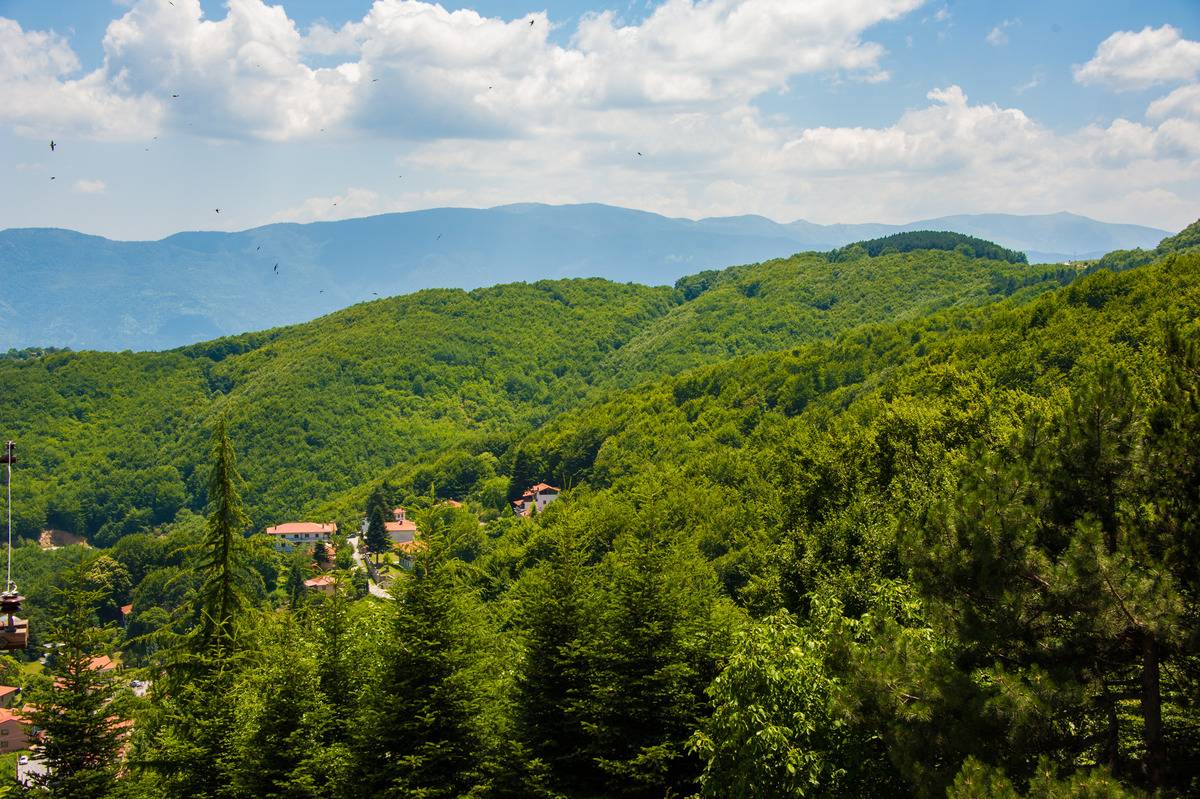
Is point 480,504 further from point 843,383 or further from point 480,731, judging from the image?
point 480,731

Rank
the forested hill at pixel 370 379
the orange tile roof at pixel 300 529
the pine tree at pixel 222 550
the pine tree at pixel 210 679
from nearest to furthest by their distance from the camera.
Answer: the pine tree at pixel 210 679, the pine tree at pixel 222 550, the orange tile roof at pixel 300 529, the forested hill at pixel 370 379

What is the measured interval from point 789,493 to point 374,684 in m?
12.8

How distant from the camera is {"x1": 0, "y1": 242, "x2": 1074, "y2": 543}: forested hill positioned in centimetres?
11394

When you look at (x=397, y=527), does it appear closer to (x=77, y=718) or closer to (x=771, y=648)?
(x=77, y=718)

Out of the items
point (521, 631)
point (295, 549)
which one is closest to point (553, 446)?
point (295, 549)

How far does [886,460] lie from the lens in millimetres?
19734

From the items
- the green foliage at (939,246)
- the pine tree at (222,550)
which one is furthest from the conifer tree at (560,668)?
the green foliage at (939,246)

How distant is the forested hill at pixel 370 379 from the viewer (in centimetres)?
11394

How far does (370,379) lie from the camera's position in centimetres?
13862

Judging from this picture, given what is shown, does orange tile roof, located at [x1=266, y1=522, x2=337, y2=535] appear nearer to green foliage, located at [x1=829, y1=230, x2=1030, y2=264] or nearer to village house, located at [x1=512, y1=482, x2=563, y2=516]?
village house, located at [x1=512, y1=482, x2=563, y2=516]

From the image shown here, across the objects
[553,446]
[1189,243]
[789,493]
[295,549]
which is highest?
[1189,243]

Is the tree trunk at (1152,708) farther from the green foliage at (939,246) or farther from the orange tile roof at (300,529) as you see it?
the green foliage at (939,246)

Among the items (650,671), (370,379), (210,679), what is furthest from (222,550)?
(370,379)

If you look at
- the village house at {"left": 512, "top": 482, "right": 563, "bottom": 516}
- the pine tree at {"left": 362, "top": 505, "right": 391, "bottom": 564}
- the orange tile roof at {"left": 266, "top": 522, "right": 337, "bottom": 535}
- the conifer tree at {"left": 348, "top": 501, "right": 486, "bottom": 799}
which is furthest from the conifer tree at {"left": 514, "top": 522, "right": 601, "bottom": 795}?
the orange tile roof at {"left": 266, "top": 522, "right": 337, "bottom": 535}
